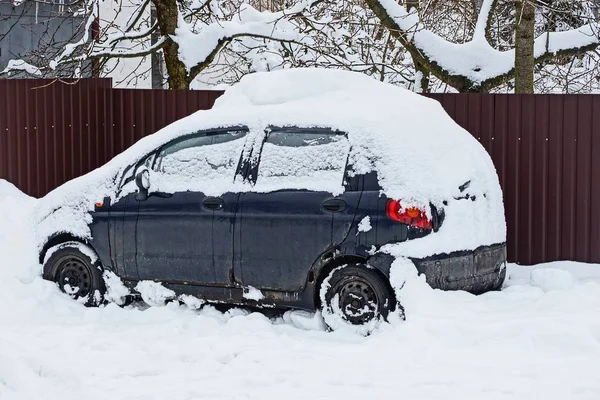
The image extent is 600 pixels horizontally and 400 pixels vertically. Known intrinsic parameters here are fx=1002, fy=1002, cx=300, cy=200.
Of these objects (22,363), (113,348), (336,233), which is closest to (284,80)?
(336,233)

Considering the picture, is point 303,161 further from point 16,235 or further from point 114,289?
point 16,235

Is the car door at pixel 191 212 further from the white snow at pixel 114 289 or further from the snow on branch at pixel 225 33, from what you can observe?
the snow on branch at pixel 225 33

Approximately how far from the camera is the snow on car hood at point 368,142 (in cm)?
751

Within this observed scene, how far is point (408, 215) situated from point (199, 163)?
1.87 meters

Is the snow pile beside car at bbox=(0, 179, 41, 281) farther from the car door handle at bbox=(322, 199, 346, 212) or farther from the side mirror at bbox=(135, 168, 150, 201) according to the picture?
the car door handle at bbox=(322, 199, 346, 212)

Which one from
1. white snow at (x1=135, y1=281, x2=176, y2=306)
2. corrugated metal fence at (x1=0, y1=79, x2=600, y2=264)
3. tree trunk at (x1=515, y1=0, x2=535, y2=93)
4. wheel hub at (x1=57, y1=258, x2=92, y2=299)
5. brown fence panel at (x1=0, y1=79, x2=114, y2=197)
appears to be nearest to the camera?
white snow at (x1=135, y1=281, x2=176, y2=306)

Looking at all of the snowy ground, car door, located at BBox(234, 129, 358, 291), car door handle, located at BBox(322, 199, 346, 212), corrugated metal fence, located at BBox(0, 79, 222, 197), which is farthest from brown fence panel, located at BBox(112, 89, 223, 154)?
car door handle, located at BBox(322, 199, 346, 212)

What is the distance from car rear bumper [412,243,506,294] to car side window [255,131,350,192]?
919mm

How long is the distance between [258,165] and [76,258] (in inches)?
72.3

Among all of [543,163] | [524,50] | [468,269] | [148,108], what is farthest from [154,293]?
[524,50]

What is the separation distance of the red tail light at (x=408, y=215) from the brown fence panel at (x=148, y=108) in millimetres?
5104

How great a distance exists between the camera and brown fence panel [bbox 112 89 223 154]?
480 inches

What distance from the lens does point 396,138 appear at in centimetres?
767

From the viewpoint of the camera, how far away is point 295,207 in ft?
25.3
